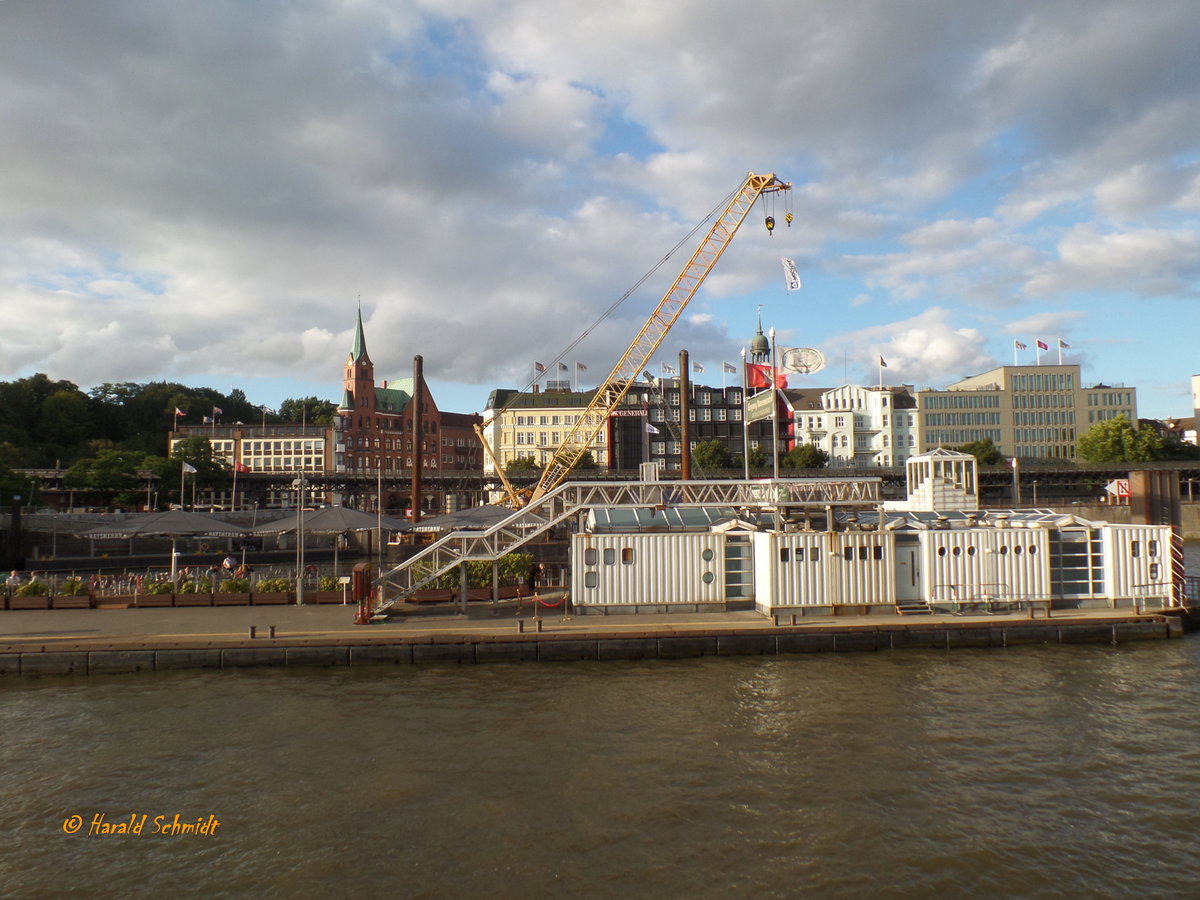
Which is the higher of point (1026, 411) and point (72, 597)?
point (1026, 411)

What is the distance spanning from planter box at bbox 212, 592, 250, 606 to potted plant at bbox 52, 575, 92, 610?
5.23 meters

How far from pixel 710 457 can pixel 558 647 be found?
9217 centimetres

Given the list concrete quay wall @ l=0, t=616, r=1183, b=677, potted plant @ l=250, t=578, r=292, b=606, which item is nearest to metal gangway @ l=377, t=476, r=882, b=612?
potted plant @ l=250, t=578, r=292, b=606

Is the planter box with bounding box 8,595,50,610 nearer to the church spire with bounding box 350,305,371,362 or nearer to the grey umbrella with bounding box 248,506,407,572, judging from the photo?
the grey umbrella with bounding box 248,506,407,572

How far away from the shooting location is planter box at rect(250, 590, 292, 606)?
34125 millimetres

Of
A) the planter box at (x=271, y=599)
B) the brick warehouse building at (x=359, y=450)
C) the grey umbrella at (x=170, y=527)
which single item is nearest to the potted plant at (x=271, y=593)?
the planter box at (x=271, y=599)

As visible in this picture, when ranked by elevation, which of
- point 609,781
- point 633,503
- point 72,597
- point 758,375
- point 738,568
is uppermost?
point 758,375

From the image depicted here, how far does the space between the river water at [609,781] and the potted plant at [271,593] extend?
9207 mm

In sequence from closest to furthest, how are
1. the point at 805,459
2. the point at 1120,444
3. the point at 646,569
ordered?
the point at 646,569 → the point at 805,459 → the point at 1120,444

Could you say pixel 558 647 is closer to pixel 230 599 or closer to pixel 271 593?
pixel 271 593

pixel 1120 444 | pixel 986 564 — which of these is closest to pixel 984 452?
pixel 1120 444

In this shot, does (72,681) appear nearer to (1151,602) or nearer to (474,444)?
(1151,602)

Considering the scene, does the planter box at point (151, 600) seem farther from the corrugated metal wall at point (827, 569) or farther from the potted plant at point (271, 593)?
the corrugated metal wall at point (827, 569)

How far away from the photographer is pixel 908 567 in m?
30.7
